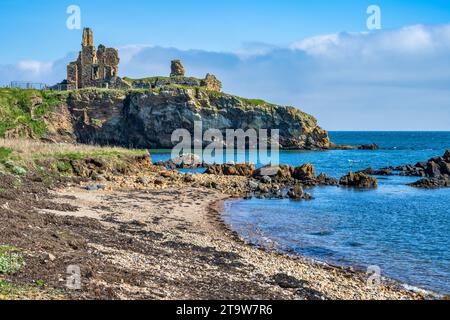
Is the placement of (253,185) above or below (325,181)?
above

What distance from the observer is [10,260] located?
1076 cm

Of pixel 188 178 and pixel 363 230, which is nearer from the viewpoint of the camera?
pixel 363 230

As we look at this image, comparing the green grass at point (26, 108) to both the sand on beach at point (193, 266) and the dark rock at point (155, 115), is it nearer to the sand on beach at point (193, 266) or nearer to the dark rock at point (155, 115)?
the dark rock at point (155, 115)

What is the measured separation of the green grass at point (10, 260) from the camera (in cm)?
1026

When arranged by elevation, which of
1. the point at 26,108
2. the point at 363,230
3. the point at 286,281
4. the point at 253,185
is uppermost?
the point at 26,108

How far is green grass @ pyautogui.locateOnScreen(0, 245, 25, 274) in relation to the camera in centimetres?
1026

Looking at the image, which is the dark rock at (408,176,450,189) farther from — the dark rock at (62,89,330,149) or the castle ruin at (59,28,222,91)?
the castle ruin at (59,28,222,91)

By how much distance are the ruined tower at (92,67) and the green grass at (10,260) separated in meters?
98.7

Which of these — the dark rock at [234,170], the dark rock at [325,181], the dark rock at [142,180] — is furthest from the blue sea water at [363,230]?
the dark rock at [234,170]

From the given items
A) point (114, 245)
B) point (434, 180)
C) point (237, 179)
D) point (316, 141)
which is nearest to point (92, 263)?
point (114, 245)

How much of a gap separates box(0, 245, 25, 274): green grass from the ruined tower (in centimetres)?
9874

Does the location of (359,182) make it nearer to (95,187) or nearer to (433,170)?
(433,170)

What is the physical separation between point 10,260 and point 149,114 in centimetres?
9841

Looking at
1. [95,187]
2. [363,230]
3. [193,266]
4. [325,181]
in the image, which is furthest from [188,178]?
[193,266]
